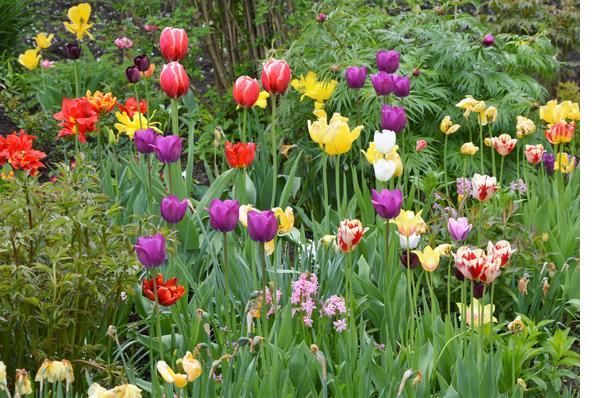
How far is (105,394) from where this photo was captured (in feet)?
5.20

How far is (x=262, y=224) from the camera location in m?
2.05

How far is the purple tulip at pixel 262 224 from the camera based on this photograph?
205 centimetres

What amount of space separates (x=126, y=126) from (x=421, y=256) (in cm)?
162

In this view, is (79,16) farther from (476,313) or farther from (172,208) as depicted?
(476,313)

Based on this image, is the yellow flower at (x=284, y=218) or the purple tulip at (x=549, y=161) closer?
the yellow flower at (x=284, y=218)

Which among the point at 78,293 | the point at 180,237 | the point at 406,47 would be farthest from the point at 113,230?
the point at 406,47

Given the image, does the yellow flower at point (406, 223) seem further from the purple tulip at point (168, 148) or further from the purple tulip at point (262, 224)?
the purple tulip at point (168, 148)

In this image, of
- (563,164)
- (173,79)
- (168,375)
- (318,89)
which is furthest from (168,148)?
(563,164)

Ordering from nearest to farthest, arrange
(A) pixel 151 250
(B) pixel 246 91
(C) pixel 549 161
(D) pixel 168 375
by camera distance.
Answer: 1. (D) pixel 168 375
2. (A) pixel 151 250
3. (B) pixel 246 91
4. (C) pixel 549 161

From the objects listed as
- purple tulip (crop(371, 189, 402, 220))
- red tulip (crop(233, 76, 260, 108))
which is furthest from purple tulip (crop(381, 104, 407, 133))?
purple tulip (crop(371, 189, 402, 220))

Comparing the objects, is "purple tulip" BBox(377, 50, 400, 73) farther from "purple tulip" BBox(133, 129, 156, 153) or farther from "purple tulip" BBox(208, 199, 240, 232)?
"purple tulip" BBox(208, 199, 240, 232)

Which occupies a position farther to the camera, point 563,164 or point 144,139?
point 563,164

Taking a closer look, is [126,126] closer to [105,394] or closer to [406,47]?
[406,47]

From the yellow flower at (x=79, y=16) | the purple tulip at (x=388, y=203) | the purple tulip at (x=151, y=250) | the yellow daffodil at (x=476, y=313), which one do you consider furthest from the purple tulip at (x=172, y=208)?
the yellow flower at (x=79, y=16)
